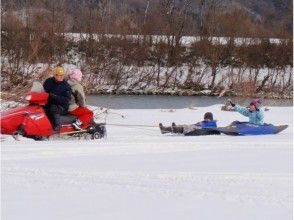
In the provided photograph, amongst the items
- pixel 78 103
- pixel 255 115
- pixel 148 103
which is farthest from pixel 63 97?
pixel 148 103

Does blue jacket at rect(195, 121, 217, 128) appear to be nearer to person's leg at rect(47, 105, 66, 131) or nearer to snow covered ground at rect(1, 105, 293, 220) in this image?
snow covered ground at rect(1, 105, 293, 220)

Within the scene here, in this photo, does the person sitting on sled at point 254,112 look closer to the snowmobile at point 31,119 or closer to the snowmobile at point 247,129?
the snowmobile at point 247,129

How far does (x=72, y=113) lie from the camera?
9.46 m

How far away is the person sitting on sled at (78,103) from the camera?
9383 mm

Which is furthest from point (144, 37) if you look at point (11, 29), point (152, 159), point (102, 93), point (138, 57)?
point (152, 159)

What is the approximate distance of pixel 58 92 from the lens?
29.3 ft

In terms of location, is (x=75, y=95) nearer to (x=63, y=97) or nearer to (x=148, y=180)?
(x=63, y=97)

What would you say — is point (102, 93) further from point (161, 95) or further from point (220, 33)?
point (220, 33)

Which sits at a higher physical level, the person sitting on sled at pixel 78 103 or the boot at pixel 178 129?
the person sitting on sled at pixel 78 103

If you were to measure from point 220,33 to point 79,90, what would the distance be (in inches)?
1227

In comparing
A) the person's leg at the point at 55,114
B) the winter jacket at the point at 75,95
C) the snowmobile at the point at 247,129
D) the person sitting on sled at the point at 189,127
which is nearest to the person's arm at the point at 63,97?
the person's leg at the point at 55,114

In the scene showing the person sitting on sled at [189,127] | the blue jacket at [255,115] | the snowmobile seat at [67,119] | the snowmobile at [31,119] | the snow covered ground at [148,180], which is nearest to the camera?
the snow covered ground at [148,180]

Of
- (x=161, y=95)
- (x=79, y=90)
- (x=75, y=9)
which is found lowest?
(x=161, y=95)

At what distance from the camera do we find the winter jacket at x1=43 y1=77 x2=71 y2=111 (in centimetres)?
891
